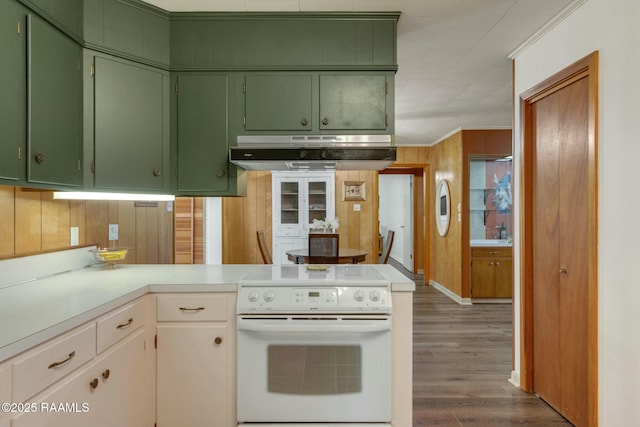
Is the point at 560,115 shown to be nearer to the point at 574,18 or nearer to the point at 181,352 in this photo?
the point at 574,18

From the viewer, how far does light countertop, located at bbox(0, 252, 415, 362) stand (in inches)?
49.4

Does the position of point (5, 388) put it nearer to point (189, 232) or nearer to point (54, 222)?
point (54, 222)

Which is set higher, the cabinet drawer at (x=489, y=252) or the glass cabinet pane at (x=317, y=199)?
the glass cabinet pane at (x=317, y=199)

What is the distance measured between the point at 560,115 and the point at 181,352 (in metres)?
2.64

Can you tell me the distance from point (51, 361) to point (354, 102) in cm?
206

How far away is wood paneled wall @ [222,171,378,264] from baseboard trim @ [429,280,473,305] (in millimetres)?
1127

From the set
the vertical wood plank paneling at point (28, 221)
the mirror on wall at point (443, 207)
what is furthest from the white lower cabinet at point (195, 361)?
the mirror on wall at point (443, 207)

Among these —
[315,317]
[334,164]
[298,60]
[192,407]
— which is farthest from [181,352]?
[298,60]

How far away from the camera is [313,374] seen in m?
1.98

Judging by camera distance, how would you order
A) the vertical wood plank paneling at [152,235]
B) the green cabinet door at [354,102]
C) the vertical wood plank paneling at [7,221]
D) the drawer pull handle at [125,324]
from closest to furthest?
1. the drawer pull handle at [125,324]
2. the vertical wood plank paneling at [7,221]
3. the green cabinet door at [354,102]
4. the vertical wood plank paneling at [152,235]

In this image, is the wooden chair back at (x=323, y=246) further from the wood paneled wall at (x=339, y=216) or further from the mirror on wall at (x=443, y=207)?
the mirror on wall at (x=443, y=207)

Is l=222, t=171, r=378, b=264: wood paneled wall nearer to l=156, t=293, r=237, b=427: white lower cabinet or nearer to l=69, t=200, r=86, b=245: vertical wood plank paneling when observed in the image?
l=69, t=200, r=86, b=245: vertical wood plank paneling

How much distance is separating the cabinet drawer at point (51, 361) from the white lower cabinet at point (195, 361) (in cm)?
51

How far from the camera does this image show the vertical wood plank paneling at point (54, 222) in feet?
6.94
